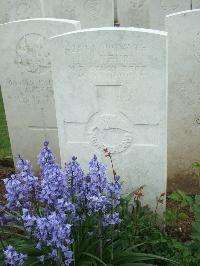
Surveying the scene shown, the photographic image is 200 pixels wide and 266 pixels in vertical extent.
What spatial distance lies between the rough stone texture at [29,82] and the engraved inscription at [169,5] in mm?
2944

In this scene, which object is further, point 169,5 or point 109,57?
point 169,5

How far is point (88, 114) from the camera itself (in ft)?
11.7

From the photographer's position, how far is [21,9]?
7.62 m

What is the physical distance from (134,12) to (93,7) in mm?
1228

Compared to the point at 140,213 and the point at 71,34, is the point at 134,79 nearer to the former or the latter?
the point at 71,34

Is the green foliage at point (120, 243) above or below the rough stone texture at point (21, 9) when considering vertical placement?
below

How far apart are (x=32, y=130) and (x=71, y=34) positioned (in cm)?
192

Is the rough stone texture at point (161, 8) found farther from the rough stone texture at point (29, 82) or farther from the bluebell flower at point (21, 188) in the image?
the bluebell flower at point (21, 188)

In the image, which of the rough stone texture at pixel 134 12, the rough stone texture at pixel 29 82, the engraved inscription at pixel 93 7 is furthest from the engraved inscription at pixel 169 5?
the rough stone texture at pixel 29 82

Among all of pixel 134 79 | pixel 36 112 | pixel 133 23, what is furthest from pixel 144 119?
pixel 133 23

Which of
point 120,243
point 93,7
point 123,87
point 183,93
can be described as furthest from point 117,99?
point 93,7

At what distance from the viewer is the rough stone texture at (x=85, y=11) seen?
287 inches

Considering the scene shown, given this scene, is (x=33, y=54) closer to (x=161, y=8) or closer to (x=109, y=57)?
(x=109, y=57)

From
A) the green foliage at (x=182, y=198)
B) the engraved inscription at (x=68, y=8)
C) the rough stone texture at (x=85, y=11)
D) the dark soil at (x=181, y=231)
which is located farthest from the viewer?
the engraved inscription at (x=68, y=8)
